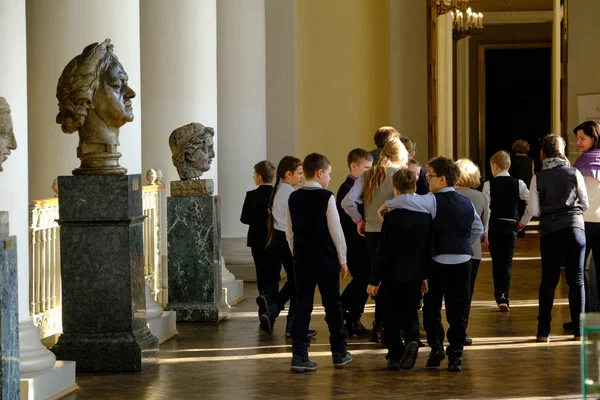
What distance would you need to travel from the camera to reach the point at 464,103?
87.4 ft

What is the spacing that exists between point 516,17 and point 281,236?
17773 mm

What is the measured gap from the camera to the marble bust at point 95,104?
23.4 ft

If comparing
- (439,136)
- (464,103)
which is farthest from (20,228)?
(464,103)

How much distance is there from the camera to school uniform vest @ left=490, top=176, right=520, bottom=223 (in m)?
10.5

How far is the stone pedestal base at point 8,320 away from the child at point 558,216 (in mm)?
4489

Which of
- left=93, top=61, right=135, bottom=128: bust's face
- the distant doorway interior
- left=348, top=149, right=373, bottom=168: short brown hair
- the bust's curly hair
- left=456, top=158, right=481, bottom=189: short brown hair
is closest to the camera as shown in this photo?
the bust's curly hair

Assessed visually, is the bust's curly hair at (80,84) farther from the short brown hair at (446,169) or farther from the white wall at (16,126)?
the short brown hair at (446,169)

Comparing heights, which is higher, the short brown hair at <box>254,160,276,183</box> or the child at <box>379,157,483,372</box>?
the short brown hair at <box>254,160,276,183</box>

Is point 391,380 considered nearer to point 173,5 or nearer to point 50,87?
point 50,87

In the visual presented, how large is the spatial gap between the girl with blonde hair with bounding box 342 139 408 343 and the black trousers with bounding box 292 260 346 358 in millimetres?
751

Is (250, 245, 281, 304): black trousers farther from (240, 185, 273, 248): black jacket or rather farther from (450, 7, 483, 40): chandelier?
(450, 7, 483, 40): chandelier

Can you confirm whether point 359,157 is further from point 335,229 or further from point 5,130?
point 5,130

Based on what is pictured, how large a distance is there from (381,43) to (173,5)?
6.87 m

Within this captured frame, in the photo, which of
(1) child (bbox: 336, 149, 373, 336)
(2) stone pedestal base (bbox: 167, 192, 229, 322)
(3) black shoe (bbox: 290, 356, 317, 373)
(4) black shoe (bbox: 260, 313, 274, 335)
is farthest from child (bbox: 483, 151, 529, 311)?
(3) black shoe (bbox: 290, 356, 317, 373)
